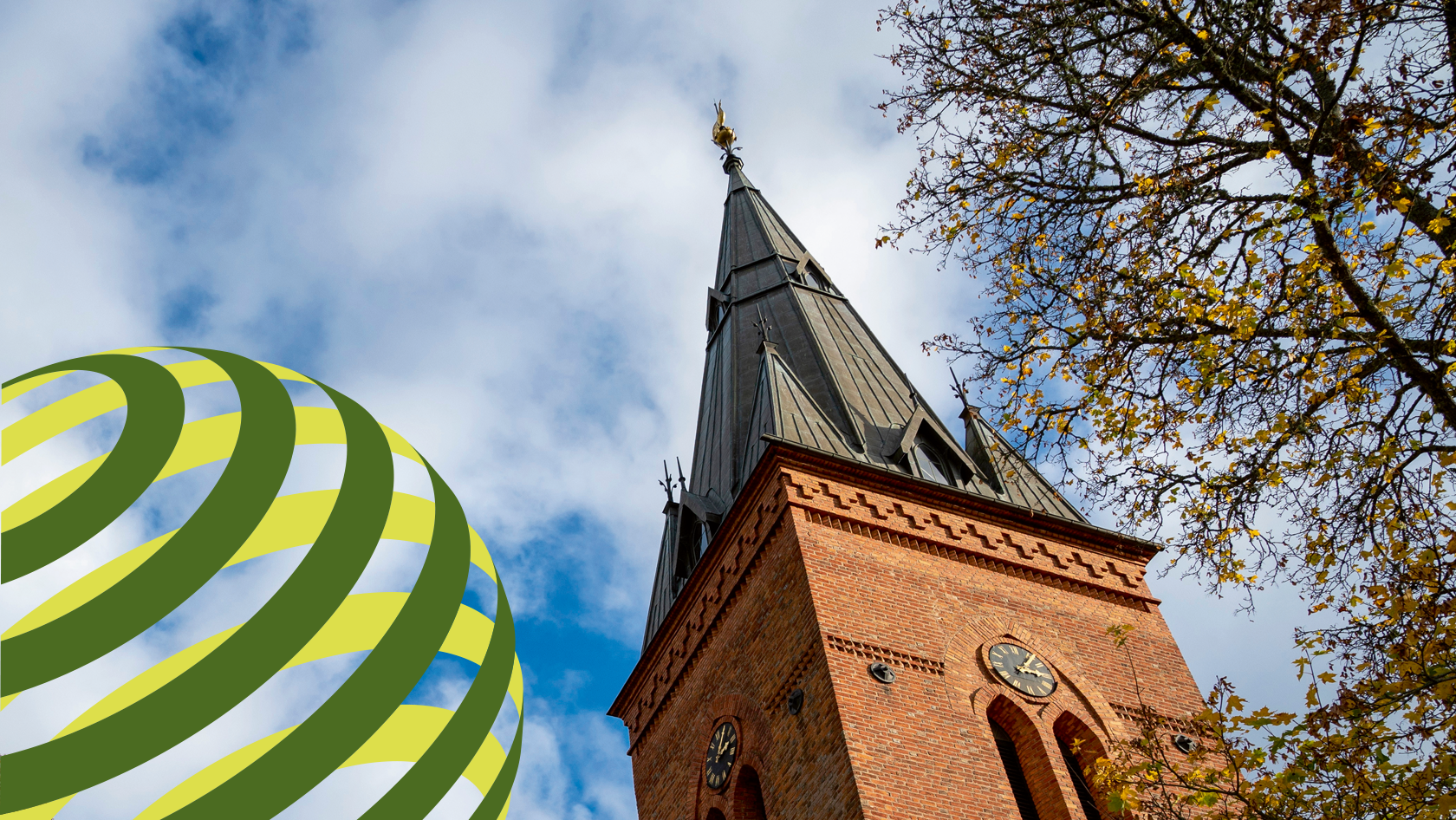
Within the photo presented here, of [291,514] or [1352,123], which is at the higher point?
[1352,123]

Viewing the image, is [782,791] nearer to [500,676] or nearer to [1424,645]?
[1424,645]

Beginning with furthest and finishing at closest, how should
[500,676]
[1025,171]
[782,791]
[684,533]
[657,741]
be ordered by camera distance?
[684,533] → [657,741] → [782,791] → [1025,171] → [500,676]

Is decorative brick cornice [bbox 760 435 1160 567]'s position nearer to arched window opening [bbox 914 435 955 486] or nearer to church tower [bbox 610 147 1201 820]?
church tower [bbox 610 147 1201 820]

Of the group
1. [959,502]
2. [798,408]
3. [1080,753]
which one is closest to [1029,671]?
[1080,753]

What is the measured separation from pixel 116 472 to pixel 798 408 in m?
14.4

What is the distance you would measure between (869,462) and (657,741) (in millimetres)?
5514

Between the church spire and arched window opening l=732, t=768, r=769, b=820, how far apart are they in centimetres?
451

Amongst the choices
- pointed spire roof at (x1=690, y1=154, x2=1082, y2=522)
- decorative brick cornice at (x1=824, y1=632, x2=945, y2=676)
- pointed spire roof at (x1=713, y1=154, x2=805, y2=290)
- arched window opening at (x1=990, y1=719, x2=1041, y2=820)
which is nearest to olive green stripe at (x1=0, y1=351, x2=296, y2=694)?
decorative brick cornice at (x1=824, y1=632, x2=945, y2=676)

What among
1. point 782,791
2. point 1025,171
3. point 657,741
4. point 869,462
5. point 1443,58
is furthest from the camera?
point 657,741

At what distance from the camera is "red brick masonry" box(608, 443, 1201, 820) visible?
1305 cm

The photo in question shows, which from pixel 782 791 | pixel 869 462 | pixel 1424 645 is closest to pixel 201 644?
pixel 1424 645

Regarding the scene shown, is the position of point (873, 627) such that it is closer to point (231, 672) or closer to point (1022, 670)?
point (1022, 670)

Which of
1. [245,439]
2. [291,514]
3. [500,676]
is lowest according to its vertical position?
[500,676]

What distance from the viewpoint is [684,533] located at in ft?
63.7
